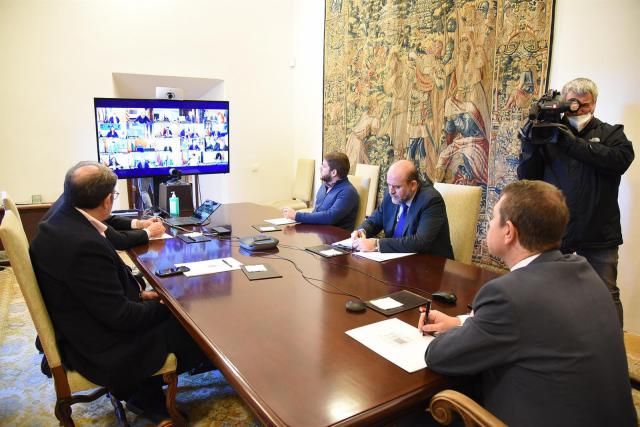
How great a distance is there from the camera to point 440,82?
361cm

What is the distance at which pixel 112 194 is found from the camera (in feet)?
5.55

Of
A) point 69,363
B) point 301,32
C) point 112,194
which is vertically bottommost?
point 69,363

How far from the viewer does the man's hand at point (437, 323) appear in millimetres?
1231

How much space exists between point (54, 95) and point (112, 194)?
3558 millimetres

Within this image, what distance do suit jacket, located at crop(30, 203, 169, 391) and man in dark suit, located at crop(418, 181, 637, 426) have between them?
1055 millimetres

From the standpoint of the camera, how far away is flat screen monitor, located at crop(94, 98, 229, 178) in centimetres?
332

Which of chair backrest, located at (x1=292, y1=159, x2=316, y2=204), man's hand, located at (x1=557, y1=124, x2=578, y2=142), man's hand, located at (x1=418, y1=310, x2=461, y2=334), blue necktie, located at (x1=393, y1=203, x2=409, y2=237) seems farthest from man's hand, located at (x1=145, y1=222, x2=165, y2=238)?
chair backrest, located at (x1=292, y1=159, x2=316, y2=204)

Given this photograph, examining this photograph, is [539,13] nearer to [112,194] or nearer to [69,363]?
[112,194]

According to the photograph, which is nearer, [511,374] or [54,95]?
[511,374]

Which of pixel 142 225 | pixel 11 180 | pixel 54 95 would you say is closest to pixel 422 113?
pixel 142 225

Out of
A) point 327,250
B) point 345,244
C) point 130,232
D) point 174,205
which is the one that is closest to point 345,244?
point 345,244

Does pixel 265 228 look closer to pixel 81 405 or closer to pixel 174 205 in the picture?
pixel 174 205

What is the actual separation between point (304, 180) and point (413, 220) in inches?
129

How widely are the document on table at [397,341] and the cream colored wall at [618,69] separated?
2060 millimetres
